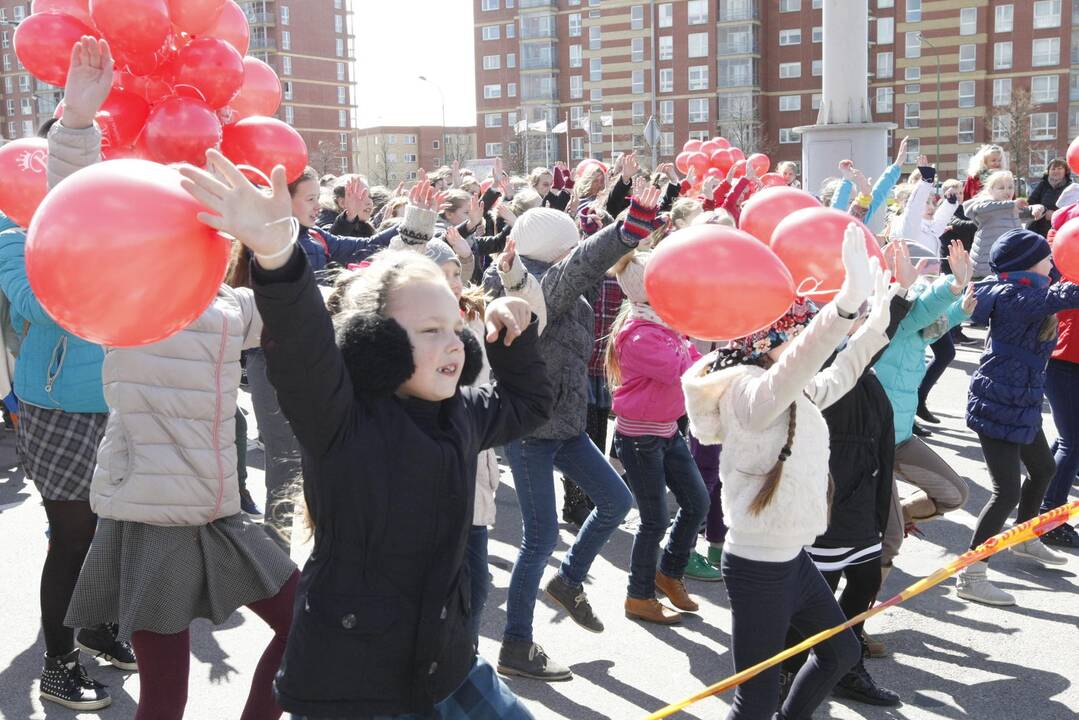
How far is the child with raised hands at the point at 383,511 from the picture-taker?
2.34 metres

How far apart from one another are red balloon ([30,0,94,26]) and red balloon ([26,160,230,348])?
11.0 feet

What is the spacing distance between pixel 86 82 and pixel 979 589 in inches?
183

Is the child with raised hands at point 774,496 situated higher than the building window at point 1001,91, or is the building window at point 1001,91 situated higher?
the building window at point 1001,91

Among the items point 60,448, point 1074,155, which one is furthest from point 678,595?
point 1074,155

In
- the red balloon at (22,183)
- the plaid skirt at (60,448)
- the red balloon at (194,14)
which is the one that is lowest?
the plaid skirt at (60,448)

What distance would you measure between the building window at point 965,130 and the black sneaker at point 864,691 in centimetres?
7212

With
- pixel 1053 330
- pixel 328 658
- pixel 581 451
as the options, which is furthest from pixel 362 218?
pixel 328 658

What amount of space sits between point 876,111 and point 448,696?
74.9 meters

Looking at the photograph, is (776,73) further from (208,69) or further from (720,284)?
(720,284)

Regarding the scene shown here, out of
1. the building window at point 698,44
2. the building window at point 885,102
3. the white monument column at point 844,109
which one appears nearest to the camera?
the white monument column at point 844,109

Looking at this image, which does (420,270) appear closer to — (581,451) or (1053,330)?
(581,451)

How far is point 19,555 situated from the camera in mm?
6129

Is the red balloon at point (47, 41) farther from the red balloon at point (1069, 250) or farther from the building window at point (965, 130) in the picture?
the building window at point (965, 130)

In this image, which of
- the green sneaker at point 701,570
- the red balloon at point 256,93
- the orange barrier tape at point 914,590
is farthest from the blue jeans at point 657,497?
the red balloon at point 256,93
